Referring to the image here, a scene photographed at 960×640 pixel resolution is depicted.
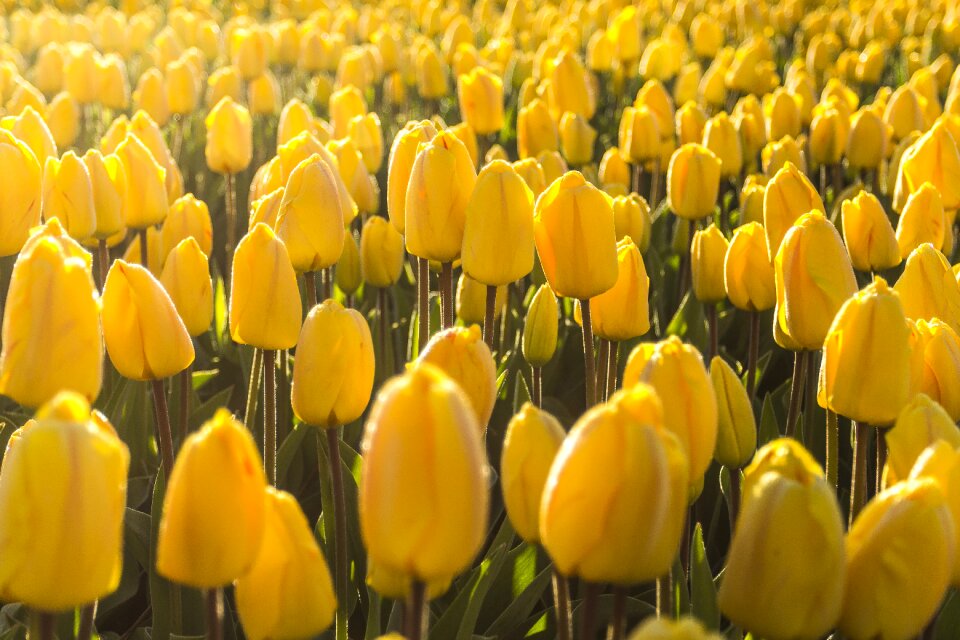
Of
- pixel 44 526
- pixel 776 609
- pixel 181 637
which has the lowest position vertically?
pixel 181 637

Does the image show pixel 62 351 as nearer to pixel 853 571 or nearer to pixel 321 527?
pixel 321 527

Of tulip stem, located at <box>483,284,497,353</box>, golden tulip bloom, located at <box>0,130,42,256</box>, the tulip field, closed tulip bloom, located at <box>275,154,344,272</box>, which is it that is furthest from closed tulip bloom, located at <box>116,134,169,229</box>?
tulip stem, located at <box>483,284,497,353</box>

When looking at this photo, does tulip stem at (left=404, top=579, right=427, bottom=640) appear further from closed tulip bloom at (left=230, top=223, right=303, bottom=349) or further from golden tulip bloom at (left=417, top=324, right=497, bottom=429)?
closed tulip bloom at (left=230, top=223, right=303, bottom=349)

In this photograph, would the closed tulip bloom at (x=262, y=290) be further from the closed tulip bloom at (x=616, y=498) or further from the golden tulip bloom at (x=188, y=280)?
the closed tulip bloom at (x=616, y=498)

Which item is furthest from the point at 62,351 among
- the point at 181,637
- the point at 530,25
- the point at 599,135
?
the point at 530,25

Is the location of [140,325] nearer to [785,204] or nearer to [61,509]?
[61,509]

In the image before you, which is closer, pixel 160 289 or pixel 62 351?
pixel 62 351

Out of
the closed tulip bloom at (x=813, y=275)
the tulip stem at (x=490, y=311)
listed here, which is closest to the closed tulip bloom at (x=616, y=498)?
the closed tulip bloom at (x=813, y=275)
